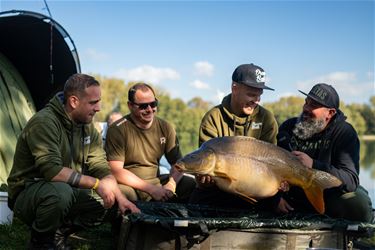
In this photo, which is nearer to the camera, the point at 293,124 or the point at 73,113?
the point at 73,113

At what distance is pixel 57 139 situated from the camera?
2.58 meters

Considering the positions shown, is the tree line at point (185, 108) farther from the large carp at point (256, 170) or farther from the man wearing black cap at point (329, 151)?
the large carp at point (256, 170)

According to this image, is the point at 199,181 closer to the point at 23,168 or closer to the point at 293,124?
the point at 293,124

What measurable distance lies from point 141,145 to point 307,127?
3.40 ft

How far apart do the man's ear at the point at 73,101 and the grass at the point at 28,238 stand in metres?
0.79

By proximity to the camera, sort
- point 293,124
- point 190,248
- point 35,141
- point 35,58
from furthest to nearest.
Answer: point 35,58 < point 293,124 < point 35,141 < point 190,248

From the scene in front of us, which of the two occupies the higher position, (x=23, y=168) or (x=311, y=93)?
(x=311, y=93)

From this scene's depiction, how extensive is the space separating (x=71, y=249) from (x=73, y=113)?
0.74m

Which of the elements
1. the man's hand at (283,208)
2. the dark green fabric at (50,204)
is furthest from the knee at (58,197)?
the man's hand at (283,208)

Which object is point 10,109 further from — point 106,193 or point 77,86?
point 106,193

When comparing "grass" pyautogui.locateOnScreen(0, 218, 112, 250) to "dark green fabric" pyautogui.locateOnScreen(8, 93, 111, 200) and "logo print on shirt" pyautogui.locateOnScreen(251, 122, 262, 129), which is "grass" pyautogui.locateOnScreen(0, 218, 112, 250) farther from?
"logo print on shirt" pyautogui.locateOnScreen(251, 122, 262, 129)

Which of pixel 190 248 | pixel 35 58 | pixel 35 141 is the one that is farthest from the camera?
pixel 35 58

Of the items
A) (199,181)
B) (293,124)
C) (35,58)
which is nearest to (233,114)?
(293,124)

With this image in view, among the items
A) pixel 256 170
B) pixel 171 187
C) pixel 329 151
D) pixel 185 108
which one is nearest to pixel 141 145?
pixel 171 187
